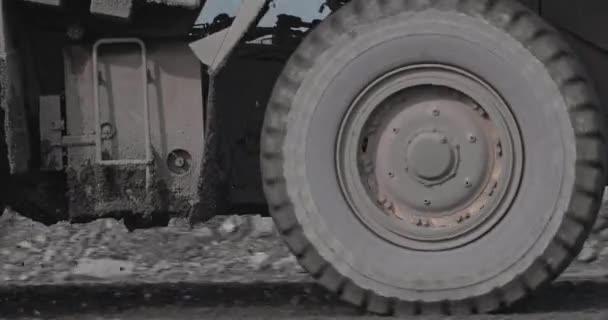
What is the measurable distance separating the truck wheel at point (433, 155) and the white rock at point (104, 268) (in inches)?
131

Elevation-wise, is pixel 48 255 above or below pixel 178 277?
below

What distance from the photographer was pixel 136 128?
391 cm

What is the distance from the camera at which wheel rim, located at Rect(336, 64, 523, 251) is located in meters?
3.38

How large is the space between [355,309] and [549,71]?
0.97m

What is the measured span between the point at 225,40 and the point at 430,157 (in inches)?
29.8

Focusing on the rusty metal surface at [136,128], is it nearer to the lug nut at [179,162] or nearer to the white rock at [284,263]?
the lug nut at [179,162]

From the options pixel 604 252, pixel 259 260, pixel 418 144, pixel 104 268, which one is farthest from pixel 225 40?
pixel 604 252

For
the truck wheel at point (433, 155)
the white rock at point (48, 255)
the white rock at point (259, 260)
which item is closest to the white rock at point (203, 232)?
the white rock at point (259, 260)

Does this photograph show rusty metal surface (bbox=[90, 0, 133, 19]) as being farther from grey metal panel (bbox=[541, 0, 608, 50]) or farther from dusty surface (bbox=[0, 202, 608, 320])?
grey metal panel (bbox=[541, 0, 608, 50])

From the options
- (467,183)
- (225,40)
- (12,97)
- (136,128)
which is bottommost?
(467,183)

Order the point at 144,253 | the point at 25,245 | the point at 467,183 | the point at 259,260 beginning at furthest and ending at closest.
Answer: the point at 25,245
the point at 144,253
the point at 259,260
the point at 467,183

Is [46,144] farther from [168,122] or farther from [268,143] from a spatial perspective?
[268,143]

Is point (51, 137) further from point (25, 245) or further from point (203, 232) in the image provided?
point (25, 245)

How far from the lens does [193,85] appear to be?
12.9 feet
